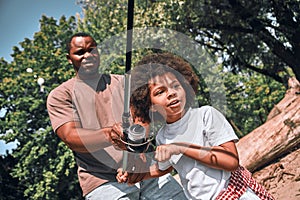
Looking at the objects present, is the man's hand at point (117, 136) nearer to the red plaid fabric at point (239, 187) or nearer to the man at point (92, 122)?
the man at point (92, 122)

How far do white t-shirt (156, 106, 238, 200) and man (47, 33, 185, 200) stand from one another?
0.40 meters

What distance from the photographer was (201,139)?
1977mm

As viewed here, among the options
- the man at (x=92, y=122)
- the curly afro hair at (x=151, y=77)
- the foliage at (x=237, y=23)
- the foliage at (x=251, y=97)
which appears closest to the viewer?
the curly afro hair at (x=151, y=77)

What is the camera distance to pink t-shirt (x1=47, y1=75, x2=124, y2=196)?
239cm

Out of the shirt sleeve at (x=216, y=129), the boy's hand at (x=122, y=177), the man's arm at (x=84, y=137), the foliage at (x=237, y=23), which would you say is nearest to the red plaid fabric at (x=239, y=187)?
the shirt sleeve at (x=216, y=129)

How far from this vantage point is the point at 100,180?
93.7 inches

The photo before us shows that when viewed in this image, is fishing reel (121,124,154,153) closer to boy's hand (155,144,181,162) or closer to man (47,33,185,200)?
boy's hand (155,144,181,162)

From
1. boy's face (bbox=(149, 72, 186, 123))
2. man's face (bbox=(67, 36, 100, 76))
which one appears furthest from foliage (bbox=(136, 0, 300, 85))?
boy's face (bbox=(149, 72, 186, 123))

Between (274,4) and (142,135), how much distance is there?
262 inches

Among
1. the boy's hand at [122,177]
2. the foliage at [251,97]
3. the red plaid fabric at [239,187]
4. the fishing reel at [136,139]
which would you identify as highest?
the fishing reel at [136,139]

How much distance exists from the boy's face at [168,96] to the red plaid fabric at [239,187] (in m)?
0.34

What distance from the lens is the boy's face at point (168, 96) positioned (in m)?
1.99

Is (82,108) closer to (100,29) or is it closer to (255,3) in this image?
(255,3)

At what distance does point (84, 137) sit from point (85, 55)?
0.51 m
